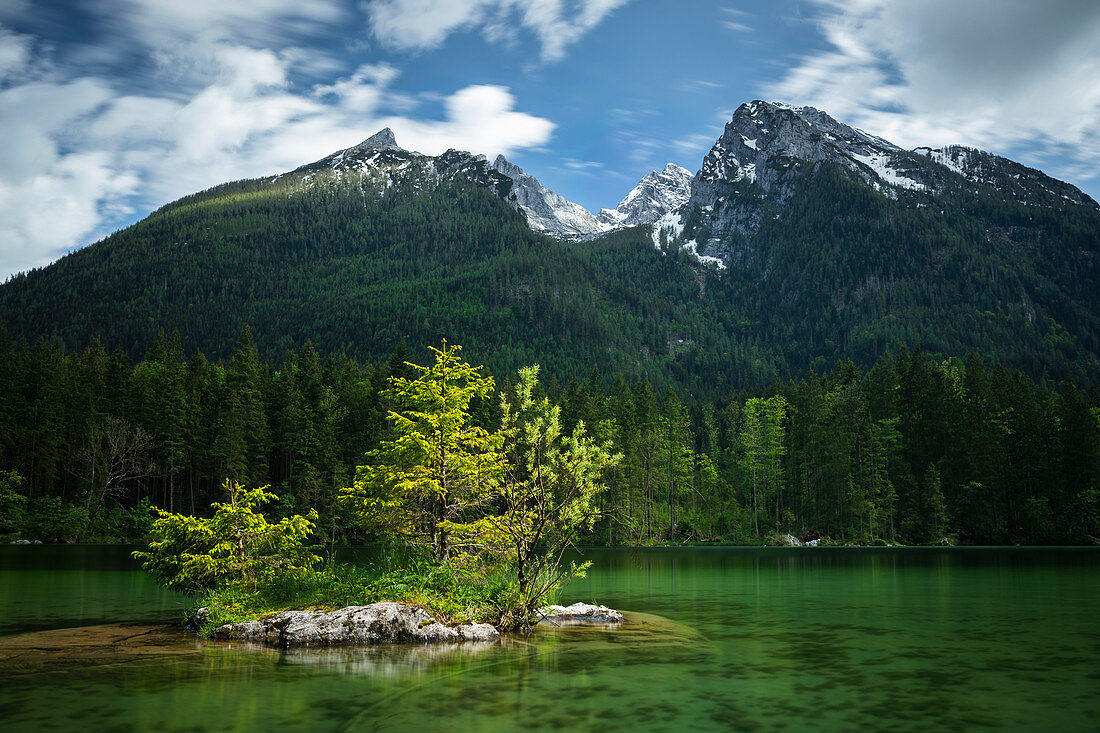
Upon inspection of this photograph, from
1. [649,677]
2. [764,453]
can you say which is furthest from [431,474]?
[764,453]

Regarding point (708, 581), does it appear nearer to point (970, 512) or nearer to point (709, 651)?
point (709, 651)

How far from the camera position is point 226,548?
868 inches

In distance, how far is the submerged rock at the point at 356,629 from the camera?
747 inches

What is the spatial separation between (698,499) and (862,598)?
73.1 m

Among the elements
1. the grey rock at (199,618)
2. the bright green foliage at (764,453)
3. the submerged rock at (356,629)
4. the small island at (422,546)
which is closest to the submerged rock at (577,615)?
the small island at (422,546)

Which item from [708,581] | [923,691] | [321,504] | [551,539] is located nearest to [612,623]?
[551,539]

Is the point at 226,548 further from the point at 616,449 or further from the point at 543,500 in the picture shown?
the point at 616,449

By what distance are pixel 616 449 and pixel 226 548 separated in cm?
7477

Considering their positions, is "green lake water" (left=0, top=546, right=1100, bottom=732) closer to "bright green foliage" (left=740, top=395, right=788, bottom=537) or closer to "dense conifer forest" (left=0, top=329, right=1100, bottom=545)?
"dense conifer forest" (left=0, top=329, right=1100, bottom=545)

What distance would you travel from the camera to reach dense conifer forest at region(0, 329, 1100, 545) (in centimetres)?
7800

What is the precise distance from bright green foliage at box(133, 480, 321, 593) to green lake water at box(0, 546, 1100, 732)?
8.43 ft

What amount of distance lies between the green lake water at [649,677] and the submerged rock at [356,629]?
1.10 metres

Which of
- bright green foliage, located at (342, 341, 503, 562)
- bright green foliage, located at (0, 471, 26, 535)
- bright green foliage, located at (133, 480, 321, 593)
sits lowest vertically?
bright green foliage, located at (0, 471, 26, 535)

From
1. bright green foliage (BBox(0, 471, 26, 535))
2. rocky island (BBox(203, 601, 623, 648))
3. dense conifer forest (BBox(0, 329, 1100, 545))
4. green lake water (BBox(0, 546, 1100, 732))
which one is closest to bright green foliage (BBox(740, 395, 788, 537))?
dense conifer forest (BBox(0, 329, 1100, 545))
